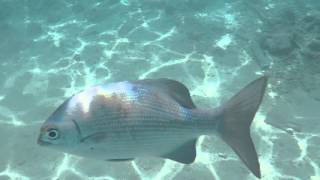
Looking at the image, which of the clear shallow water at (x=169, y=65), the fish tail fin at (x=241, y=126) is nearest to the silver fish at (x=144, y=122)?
the fish tail fin at (x=241, y=126)

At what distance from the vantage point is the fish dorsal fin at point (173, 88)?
3.26 metres

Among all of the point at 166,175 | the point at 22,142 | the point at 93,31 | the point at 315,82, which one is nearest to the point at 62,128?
the point at 166,175

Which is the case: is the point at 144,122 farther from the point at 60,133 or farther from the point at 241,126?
the point at 241,126

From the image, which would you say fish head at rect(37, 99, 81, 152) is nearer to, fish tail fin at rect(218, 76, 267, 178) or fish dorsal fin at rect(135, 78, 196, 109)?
fish dorsal fin at rect(135, 78, 196, 109)

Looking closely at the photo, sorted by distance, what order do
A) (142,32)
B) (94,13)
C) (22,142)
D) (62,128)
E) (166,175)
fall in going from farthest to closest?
(94,13), (142,32), (22,142), (166,175), (62,128)

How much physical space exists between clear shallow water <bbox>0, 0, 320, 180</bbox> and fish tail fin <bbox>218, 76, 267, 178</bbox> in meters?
4.52

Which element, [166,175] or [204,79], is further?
[204,79]

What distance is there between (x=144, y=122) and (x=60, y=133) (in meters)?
0.58

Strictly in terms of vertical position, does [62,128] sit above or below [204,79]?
above

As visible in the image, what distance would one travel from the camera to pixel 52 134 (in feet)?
9.59

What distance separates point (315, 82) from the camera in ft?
33.2

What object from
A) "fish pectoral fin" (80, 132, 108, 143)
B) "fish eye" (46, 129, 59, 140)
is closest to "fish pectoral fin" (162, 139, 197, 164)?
"fish pectoral fin" (80, 132, 108, 143)

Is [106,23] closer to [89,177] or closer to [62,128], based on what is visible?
[89,177]

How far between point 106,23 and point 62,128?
9.50m
